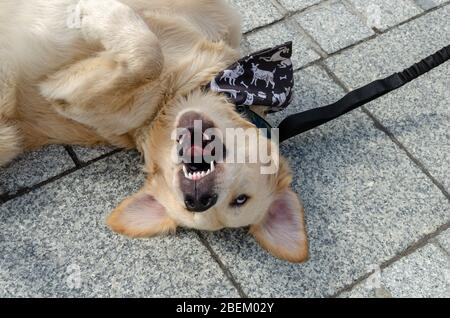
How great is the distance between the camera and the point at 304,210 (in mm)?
3268

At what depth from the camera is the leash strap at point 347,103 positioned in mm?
3293

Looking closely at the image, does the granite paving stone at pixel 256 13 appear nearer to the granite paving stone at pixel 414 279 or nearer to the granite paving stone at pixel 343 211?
the granite paving stone at pixel 343 211

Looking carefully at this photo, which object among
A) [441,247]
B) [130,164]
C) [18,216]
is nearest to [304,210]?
[441,247]

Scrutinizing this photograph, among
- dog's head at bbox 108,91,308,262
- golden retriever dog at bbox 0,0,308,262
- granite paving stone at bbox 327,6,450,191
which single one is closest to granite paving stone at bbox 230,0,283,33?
granite paving stone at bbox 327,6,450,191

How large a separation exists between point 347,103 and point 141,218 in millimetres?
1421

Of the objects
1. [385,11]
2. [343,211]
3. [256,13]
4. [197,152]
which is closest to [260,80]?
[197,152]

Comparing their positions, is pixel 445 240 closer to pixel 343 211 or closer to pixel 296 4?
pixel 343 211

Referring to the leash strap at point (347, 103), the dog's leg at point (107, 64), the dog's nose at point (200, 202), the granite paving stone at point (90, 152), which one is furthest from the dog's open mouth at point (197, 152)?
the granite paving stone at point (90, 152)

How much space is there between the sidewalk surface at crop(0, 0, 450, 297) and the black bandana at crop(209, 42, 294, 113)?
56 centimetres

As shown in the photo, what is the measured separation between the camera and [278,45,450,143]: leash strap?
10.8 feet

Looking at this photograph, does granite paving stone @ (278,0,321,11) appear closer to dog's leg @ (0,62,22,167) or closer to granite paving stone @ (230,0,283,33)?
granite paving stone @ (230,0,283,33)

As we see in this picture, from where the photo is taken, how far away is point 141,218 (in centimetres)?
304
